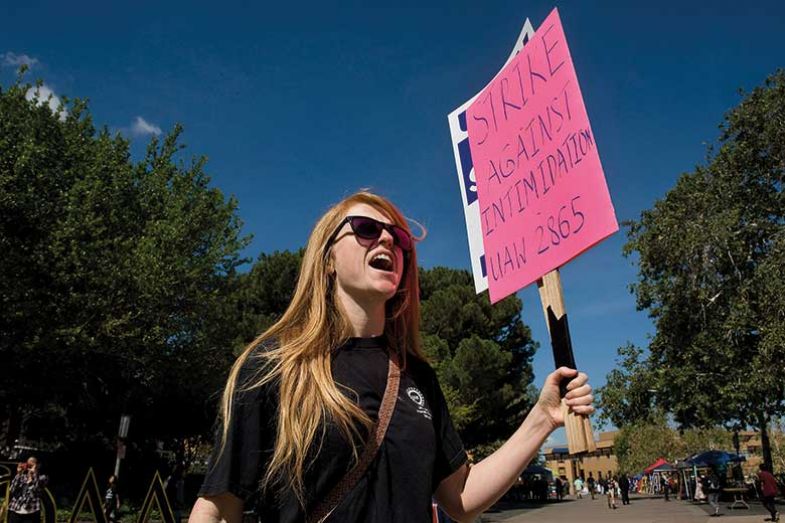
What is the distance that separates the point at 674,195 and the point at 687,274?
9.88ft

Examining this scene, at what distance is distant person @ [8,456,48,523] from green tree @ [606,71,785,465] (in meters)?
19.6

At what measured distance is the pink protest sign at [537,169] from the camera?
6.73ft

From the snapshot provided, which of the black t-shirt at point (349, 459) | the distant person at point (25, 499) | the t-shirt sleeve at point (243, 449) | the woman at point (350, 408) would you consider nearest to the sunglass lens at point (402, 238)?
the woman at point (350, 408)

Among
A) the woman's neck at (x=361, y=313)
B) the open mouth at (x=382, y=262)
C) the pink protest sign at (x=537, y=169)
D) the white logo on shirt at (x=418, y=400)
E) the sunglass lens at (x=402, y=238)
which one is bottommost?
the white logo on shirt at (x=418, y=400)

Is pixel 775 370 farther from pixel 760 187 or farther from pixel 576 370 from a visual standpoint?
pixel 576 370

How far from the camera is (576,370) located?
1.82m

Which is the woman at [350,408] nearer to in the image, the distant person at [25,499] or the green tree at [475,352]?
the distant person at [25,499]

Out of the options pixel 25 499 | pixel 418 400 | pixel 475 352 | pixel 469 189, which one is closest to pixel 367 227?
pixel 418 400

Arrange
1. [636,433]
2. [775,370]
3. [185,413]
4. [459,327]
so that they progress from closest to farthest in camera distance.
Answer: [775,370]
[185,413]
[459,327]
[636,433]

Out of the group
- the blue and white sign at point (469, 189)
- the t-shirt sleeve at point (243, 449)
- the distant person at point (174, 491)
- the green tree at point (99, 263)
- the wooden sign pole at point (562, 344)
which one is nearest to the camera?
the t-shirt sleeve at point (243, 449)

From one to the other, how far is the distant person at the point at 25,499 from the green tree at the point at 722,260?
19.6 m

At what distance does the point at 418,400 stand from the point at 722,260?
23625 mm

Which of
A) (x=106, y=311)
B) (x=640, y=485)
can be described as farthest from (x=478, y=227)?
(x=640, y=485)

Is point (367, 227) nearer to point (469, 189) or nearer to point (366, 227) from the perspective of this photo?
point (366, 227)
